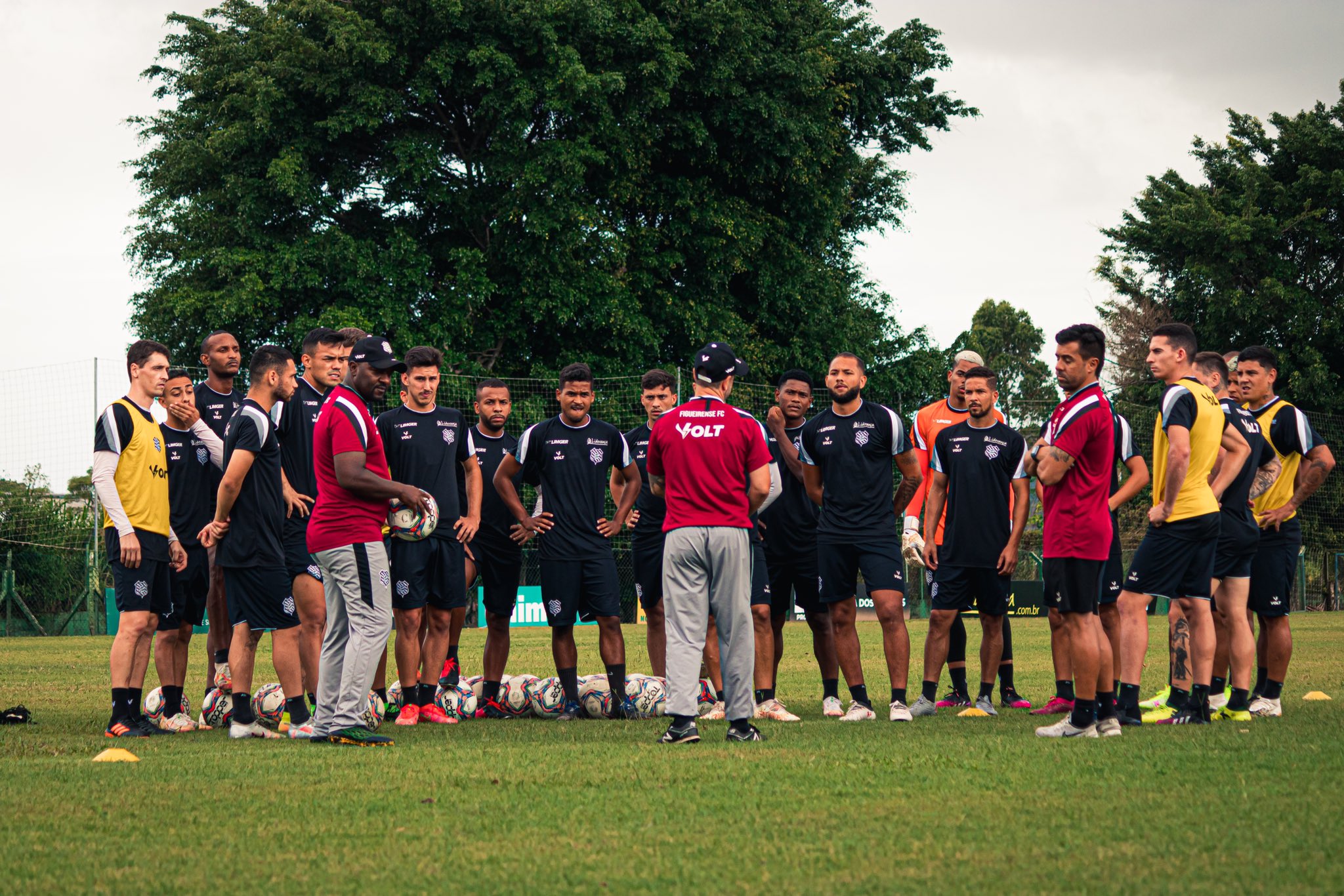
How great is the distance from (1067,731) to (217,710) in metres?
5.66

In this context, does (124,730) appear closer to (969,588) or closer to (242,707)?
(242,707)

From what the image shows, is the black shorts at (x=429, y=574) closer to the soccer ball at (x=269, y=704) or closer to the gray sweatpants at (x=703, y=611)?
the soccer ball at (x=269, y=704)

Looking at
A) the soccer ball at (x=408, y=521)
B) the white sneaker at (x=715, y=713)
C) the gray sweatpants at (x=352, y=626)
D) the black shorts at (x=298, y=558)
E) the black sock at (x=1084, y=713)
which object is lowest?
the white sneaker at (x=715, y=713)

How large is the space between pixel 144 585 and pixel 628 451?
3.49 meters

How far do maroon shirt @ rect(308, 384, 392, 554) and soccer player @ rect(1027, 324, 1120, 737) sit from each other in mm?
3877

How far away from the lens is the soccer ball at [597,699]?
9.39 metres

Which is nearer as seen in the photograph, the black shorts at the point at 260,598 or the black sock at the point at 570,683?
the black shorts at the point at 260,598

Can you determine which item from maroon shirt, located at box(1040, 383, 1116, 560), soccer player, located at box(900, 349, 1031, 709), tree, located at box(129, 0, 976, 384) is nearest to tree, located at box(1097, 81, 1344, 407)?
tree, located at box(129, 0, 976, 384)

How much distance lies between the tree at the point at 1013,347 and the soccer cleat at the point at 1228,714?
7001 centimetres

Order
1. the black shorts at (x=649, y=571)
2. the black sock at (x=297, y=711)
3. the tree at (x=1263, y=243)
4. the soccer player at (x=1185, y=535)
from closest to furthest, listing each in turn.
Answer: the soccer player at (x=1185, y=535), the black sock at (x=297, y=711), the black shorts at (x=649, y=571), the tree at (x=1263, y=243)

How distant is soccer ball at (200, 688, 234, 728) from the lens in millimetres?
8922

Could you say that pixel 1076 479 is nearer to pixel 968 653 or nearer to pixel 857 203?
pixel 968 653

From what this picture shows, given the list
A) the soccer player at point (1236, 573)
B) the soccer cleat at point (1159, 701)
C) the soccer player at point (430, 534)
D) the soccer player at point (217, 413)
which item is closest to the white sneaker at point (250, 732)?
the soccer player at point (217, 413)

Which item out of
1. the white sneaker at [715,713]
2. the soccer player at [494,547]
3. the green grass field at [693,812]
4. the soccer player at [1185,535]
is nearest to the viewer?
the green grass field at [693,812]
